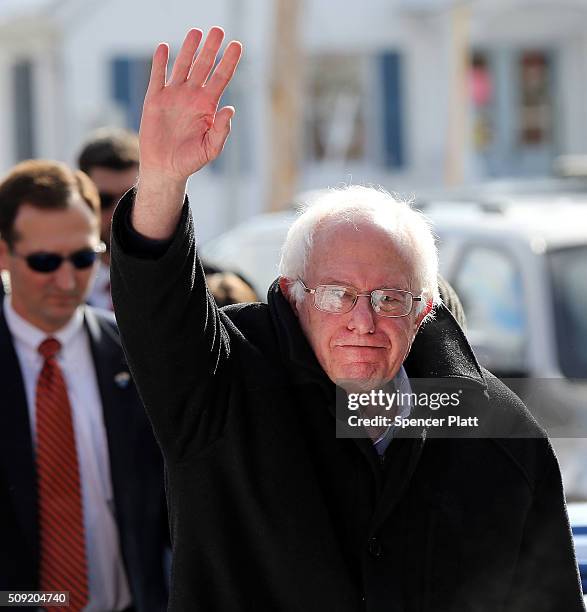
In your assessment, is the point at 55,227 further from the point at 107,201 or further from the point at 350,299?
the point at 350,299

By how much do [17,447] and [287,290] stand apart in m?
1.11

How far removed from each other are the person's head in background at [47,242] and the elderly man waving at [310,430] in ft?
3.65

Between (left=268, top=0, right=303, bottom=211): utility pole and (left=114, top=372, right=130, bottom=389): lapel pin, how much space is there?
1153cm

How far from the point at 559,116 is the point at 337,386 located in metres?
20.1

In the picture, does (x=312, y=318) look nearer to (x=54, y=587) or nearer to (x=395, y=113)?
(x=54, y=587)

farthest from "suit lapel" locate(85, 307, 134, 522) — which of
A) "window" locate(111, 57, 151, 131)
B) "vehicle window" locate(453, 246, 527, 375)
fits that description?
"window" locate(111, 57, 151, 131)

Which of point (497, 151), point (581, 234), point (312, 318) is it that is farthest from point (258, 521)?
point (497, 151)

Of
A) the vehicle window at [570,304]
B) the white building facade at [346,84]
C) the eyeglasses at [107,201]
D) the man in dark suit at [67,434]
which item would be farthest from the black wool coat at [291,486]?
the white building facade at [346,84]

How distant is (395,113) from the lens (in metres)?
20.6

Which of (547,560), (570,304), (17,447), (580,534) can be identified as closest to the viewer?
(547,560)

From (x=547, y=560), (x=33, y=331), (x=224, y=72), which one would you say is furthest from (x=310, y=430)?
Answer: (x=33, y=331)

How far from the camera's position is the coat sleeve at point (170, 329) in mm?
2213

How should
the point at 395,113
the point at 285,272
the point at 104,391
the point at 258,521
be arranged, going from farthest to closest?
1. the point at 395,113
2. the point at 104,391
3. the point at 285,272
4. the point at 258,521

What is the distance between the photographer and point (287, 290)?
2.55 m
